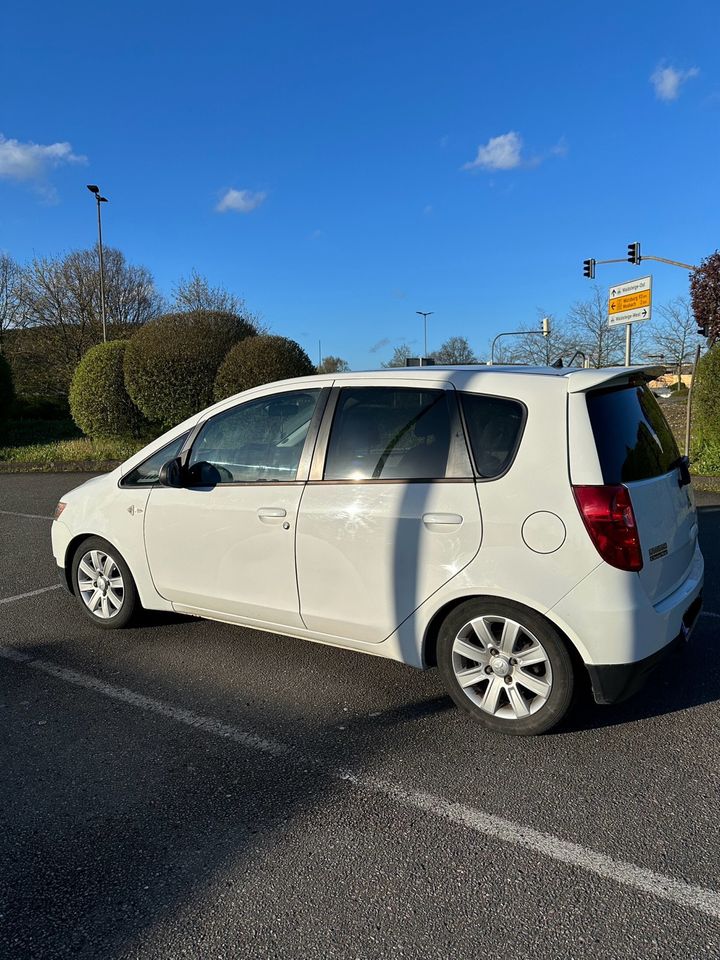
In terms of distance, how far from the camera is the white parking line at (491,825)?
2.16 m

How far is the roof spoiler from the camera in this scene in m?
2.99

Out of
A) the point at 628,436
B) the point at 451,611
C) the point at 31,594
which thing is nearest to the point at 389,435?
the point at 451,611

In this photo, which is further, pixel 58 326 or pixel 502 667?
pixel 58 326

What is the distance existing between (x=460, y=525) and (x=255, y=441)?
1471 millimetres

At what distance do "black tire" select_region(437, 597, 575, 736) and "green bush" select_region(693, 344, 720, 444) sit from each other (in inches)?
390

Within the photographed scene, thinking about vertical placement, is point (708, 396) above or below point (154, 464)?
above

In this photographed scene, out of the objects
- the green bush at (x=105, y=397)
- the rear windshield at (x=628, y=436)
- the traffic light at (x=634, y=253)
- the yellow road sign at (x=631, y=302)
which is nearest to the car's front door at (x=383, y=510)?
the rear windshield at (x=628, y=436)

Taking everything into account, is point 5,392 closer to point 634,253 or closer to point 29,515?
point 29,515

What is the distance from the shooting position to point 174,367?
14.5m

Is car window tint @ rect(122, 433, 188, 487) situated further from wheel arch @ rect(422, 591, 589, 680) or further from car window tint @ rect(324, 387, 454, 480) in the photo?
wheel arch @ rect(422, 591, 589, 680)

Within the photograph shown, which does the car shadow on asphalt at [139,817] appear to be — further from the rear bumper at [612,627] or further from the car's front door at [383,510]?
the rear bumper at [612,627]

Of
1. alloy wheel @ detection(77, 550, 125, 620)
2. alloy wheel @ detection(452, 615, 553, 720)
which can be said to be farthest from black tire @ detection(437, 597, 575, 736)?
alloy wheel @ detection(77, 550, 125, 620)

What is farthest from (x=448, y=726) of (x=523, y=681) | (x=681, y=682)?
(x=681, y=682)

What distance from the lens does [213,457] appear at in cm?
403
